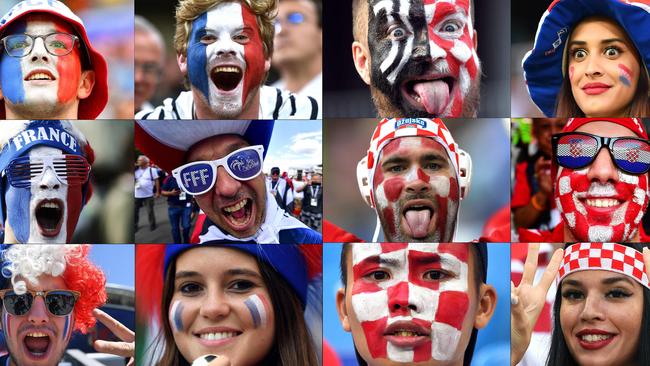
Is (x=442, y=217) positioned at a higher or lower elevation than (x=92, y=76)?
lower

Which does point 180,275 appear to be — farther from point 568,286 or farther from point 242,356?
point 568,286

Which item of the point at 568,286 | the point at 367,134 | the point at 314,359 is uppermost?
the point at 367,134

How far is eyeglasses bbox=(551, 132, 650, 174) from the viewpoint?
4574 millimetres

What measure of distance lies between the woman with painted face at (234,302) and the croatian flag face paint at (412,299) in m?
0.25

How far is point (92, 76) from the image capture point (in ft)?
15.4

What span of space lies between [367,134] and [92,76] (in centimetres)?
138

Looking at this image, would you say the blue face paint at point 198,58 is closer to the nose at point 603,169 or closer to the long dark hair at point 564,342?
the nose at point 603,169

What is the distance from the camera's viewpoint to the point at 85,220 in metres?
4.66

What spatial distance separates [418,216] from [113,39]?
1.72m

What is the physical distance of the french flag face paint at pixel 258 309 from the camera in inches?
182

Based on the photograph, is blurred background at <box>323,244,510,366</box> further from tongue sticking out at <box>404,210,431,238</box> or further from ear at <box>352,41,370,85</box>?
ear at <box>352,41,370,85</box>

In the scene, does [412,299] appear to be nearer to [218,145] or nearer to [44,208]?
[218,145]

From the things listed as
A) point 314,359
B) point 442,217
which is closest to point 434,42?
point 442,217

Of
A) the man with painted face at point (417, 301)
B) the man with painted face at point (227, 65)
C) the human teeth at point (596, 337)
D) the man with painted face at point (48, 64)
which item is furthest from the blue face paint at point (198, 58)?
the human teeth at point (596, 337)
